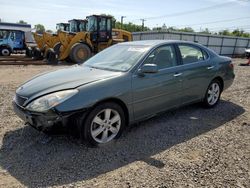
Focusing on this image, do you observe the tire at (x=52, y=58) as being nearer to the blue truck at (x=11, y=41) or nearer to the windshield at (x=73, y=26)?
the windshield at (x=73, y=26)

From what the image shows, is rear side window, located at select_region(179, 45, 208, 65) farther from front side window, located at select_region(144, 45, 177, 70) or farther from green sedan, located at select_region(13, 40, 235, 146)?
front side window, located at select_region(144, 45, 177, 70)

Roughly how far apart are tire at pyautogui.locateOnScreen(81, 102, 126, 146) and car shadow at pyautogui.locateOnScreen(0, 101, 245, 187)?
0.13 meters

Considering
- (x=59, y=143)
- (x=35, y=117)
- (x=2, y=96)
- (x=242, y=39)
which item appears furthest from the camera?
(x=242, y=39)

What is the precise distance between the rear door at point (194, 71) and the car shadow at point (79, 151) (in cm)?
60

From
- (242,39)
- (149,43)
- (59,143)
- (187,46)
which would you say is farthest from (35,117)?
(242,39)

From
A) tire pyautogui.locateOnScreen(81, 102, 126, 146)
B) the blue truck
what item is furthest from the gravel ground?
the blue truck

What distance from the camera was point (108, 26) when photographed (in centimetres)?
1697

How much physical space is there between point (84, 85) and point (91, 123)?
0.54m

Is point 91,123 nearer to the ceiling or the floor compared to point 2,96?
nearer to the ceiling

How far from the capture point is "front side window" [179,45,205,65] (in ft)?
17.0

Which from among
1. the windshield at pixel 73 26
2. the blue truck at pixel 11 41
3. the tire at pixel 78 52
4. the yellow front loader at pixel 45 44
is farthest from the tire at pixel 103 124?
the blue truck at pixel 11 41

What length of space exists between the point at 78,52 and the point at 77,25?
410 cm

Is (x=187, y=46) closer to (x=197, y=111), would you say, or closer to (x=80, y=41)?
(x=197, y=111)

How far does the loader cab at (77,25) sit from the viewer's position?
18.7 m
